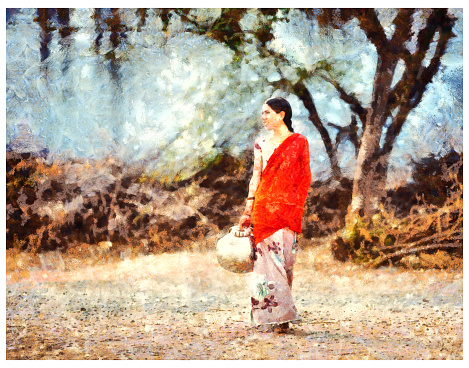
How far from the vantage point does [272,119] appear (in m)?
3.43

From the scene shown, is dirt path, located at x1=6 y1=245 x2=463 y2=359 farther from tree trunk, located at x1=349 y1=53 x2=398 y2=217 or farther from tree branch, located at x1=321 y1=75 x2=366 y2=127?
tree branch, located at x1=321 y1=75 x2=366 y2=127

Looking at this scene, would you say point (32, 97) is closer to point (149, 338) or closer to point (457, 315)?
point (149, 338)

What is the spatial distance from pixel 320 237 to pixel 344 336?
752mm

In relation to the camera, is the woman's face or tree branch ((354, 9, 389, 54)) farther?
tree branch ((354, 9, 389, 54))

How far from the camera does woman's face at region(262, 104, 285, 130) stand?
3414mm

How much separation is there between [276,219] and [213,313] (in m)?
0.95

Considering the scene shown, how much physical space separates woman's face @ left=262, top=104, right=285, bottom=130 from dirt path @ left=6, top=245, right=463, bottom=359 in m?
1.04

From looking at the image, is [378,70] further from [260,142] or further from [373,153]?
[260,142]

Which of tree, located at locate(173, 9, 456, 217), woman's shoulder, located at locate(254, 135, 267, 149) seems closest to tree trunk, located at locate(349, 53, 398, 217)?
tree, located at locate(173, 9, 456, 217)

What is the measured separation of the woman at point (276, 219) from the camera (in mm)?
3252

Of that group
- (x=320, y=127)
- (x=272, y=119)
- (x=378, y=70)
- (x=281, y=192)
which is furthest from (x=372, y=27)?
(x=281, y=192)

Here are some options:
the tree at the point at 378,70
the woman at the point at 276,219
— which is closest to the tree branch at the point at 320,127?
the tree at the point at 378,70

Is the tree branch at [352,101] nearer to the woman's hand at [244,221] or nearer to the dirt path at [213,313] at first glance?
the dirt path at [213,313]

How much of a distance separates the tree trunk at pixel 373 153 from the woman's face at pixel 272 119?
0.80 meters
